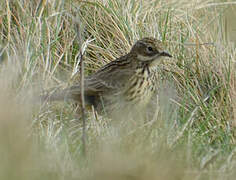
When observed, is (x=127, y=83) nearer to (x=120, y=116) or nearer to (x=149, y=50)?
(x=149, y=50)

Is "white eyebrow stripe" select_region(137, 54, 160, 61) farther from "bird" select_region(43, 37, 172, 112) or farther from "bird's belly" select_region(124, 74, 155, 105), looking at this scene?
"bird's belly" select_region(124, 74, 155, 105)

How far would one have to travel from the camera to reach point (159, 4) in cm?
775

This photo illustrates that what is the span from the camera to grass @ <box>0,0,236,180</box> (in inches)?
137

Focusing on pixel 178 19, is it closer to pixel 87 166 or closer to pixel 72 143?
pixel 72 143

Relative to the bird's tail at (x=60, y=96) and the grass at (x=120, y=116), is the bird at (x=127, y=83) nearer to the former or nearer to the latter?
the bird's tail at (x=60, y=96)

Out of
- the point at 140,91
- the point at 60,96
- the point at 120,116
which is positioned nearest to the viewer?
the point at 120,116

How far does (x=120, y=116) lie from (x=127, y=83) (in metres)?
0.62

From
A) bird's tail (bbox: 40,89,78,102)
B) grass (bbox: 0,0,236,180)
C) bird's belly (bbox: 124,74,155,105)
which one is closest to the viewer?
grass (bbox: 0,0,236,180)

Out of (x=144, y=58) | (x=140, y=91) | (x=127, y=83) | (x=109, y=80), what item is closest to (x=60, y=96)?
(x=109, y=80)

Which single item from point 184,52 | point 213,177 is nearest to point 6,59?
point 184,52

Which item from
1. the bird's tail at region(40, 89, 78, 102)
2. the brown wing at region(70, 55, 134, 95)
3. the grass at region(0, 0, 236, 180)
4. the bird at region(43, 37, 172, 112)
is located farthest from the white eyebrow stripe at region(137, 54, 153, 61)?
the bird's tail at region(40, 89, 78, 102)

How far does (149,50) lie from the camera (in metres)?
5.85

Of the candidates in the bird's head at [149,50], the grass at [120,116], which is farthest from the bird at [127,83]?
the grass at [120,116]

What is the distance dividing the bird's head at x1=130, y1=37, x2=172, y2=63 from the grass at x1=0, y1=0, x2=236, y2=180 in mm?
349
